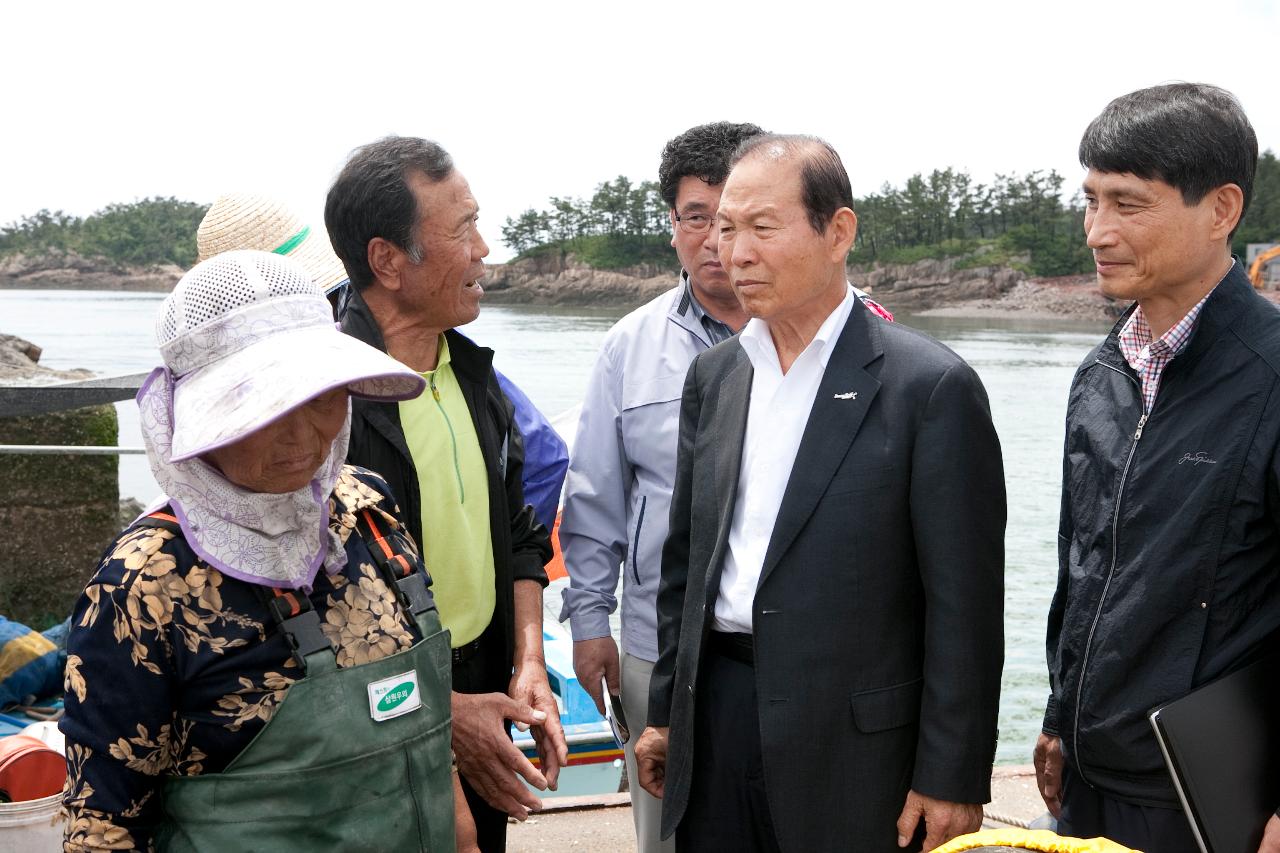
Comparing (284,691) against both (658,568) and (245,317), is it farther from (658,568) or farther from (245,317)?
(658,568)

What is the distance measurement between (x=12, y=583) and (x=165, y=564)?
14.2 ft

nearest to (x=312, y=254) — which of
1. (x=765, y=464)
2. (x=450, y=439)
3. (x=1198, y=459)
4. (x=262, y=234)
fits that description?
(x=262, y=234)

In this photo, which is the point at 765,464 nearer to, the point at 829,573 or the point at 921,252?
the point at 829,573

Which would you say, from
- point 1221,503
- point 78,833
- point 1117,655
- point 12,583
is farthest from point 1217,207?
point 12,583

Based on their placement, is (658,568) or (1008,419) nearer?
(658,568)

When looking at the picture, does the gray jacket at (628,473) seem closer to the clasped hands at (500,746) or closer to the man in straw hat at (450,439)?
the man in straw hat at (450,439)

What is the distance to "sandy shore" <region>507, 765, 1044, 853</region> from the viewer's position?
3.63 m

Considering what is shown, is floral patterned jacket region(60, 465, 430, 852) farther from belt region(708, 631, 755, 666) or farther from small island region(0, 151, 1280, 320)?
small island region(0, 151, 1280, 320)

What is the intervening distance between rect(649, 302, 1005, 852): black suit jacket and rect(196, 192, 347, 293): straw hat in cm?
128

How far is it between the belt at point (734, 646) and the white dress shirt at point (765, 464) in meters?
0.01

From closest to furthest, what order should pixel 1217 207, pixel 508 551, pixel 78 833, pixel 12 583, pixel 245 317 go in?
1. pixel 78 833
2. pixel 245 317
3. pixel 1217 207
4. pixel 508 551
5. pixel 12 583

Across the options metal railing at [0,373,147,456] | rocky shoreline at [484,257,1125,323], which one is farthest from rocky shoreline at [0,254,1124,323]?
metal railing at [0,373,147,456]

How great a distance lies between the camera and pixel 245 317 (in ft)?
4.94

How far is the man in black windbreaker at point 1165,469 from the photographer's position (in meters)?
1.87
